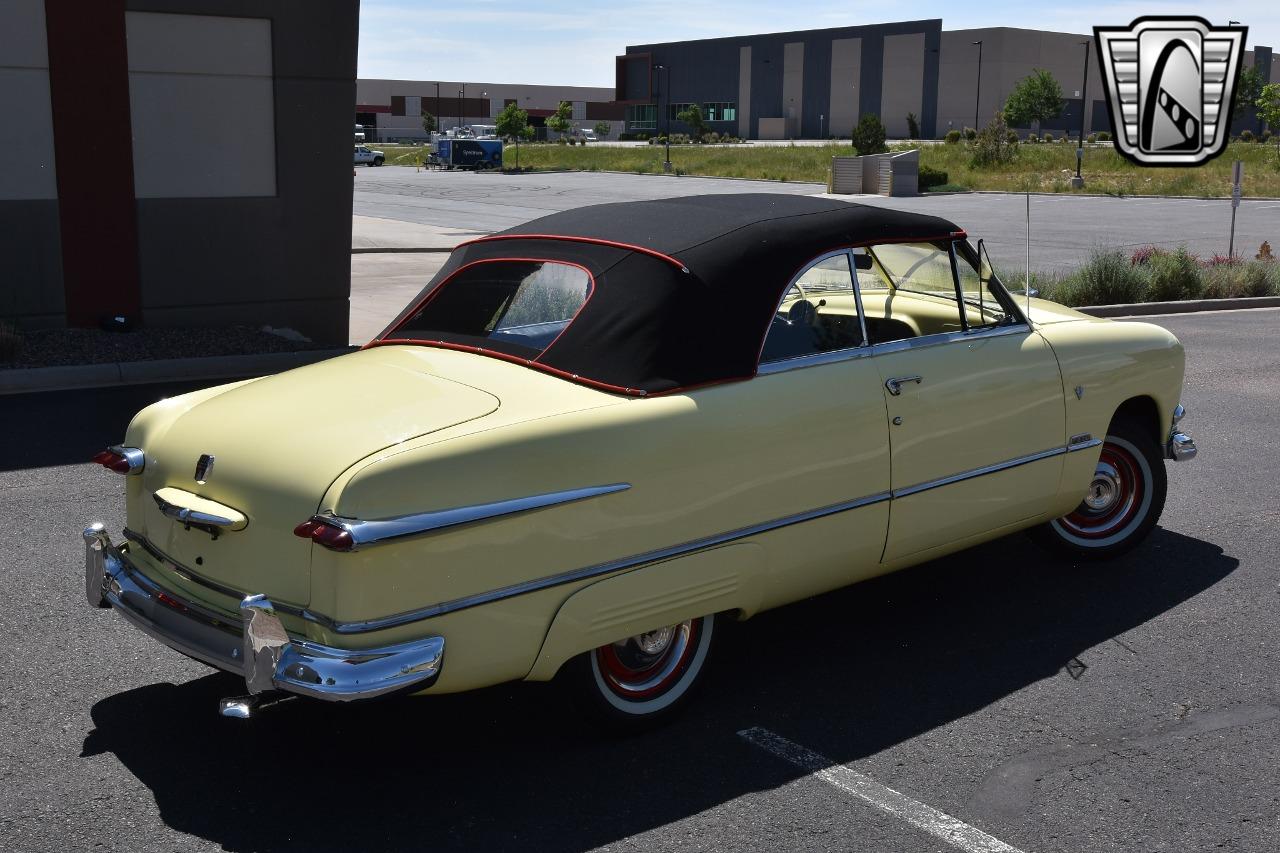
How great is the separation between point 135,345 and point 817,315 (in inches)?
332

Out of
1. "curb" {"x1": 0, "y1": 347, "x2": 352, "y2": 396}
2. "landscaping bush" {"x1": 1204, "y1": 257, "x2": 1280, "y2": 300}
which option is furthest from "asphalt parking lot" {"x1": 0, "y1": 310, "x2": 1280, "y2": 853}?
"landscaping bush" {"x1": 1204, "y1": 257, "x2": 1280, "y2": 300}

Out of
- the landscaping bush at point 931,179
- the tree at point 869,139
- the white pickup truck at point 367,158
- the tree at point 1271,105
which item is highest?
the tree at point 1271,105

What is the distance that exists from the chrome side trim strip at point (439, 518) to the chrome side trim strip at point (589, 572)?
0.22m

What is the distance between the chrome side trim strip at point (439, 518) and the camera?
358 centimetres

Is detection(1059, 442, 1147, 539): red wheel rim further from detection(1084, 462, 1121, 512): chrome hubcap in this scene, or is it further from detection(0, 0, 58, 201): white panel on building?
detection(0, 0, 58, 201): white panel on building

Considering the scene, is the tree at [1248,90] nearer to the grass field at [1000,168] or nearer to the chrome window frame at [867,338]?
the grass field at [1000,168]

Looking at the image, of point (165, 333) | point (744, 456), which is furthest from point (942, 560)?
point (165, 333)

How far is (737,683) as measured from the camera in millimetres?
4906

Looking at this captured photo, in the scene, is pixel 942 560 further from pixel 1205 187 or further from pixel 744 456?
pixel 1205 187

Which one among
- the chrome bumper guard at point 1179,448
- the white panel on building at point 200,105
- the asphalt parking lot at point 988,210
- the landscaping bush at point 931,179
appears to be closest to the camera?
the chrome bumper guard at point 1179,448

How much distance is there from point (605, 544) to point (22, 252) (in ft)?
31.8

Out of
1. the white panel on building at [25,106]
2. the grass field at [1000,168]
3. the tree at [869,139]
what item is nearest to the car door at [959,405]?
the white panel on building at [25,106]

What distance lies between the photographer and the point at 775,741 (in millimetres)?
4418

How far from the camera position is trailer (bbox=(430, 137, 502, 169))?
72625 mm
